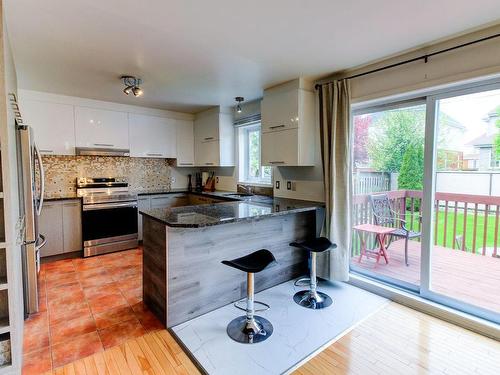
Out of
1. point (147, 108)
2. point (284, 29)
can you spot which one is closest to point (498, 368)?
point (284, 29)

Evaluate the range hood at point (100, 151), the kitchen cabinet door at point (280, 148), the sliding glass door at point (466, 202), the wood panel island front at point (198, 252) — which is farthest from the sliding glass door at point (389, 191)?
the range hood at point (100, 151)

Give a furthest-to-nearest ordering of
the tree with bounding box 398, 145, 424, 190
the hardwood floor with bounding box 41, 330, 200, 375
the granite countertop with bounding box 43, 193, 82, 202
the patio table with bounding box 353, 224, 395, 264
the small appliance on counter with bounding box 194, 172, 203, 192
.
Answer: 1. the small appliance on counter with bounding box 194, 172, 203, 192
2. the granite countertop with bounding box 43, 193, 82, 202
3. the patio table with bounding box 353, 224, 395, 264
4. the tree with bounding box 398, 145, 424, 190
5. the hardwood floor with bounding box 41, 330, 200, 375

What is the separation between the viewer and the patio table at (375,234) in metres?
2.93

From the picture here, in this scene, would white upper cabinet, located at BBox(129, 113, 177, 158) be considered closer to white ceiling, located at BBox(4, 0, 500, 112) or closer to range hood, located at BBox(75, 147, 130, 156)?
range hood, located at BBox(75, 147, 130, 156)

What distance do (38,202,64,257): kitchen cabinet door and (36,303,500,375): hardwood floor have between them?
7.86ft

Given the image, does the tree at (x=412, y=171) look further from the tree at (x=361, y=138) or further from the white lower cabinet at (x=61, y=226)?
the white lower cabinet at (x=61, y=226)

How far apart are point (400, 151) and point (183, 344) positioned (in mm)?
2598

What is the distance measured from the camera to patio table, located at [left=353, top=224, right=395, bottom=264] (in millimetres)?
2926

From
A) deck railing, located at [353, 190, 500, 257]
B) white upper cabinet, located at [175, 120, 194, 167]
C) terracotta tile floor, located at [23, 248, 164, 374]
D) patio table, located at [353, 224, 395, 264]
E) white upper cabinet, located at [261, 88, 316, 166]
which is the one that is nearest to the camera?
terracotta tile floor, located at [23, 248, 164, 374]

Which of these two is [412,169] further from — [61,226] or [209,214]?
[61,226]

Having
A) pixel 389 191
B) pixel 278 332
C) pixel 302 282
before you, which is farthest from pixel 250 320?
pixel 389 191

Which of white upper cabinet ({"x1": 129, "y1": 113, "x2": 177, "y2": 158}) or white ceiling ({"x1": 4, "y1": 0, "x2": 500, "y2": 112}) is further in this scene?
white upper cabinet ({"x1": 129, "y1": 113, "x2": 177, "y2": 158})

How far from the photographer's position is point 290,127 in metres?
3.16

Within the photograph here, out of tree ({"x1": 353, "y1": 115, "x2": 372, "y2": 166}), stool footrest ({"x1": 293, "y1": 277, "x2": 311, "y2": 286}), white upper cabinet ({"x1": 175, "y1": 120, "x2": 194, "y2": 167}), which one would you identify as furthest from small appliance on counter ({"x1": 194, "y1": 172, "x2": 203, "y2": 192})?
tree ({"x1": 353, "y1": 115, "x2": 372, "y2": 166})
